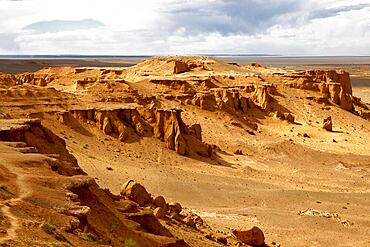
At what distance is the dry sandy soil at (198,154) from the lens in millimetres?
14352

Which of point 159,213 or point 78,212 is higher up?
point 78,212

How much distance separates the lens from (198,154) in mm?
34906

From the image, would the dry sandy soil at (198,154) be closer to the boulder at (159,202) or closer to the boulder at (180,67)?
the boulder at (159,202)

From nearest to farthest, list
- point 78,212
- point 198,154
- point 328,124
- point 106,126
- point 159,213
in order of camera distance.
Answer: point 78,212 → point 159,213 → point 106,126 → point 198,154 → point 328,124

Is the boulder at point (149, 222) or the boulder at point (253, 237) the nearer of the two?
the boulder at point (149, 222)

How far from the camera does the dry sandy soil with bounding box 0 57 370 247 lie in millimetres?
14352

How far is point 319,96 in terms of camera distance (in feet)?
180

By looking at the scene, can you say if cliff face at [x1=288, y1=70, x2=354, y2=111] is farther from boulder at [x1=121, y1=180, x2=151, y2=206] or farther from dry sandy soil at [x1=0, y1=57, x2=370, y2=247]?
boulder at [x1=121, y1=180, x2=151, y2=206]

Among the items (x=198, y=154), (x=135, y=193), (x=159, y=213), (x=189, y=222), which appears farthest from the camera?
(x=198, y=154)

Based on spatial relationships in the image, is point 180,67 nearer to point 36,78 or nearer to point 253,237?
point 36,78

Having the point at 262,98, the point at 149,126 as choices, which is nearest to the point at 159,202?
the point at 149,126

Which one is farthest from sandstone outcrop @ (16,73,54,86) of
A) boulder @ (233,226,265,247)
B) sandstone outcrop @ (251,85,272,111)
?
boulder @ (233,226,265,247)

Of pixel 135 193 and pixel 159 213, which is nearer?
pixel 159 213

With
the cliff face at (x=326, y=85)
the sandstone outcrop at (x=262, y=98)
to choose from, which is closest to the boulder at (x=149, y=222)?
the sandstone outcrop at (x=262, y=98)
